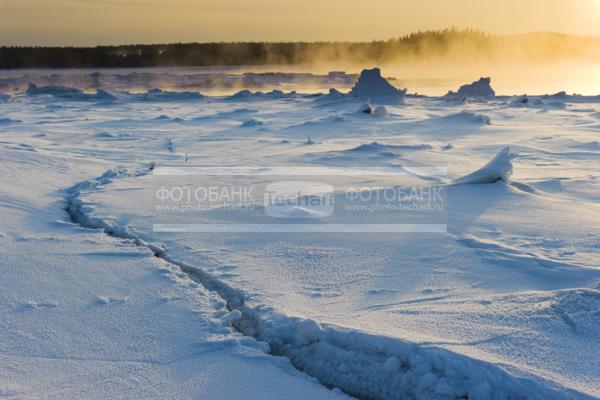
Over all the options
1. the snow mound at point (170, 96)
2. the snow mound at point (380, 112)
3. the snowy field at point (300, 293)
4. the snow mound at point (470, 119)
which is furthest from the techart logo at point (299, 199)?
the snow mound at point (170, 96)

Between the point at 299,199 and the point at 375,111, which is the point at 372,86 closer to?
the point at 375,111

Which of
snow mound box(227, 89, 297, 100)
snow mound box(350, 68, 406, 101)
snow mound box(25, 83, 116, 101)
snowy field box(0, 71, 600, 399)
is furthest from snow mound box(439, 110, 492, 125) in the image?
snow mound box(25, 83, 116, 101)

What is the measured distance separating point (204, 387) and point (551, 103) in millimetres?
12246

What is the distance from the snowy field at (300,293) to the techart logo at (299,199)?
8 centimetres

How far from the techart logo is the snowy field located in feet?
0.26

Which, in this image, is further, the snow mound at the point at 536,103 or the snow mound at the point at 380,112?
the snow mound at the point at 536,103

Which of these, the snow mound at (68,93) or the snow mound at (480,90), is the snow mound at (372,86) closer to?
the snow mound at (480,90)

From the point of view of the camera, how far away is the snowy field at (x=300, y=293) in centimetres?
188

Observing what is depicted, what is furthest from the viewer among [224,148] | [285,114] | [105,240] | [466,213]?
[285,114]

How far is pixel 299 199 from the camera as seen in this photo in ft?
13.3

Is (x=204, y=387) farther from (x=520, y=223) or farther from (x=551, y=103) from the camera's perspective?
(x=551, y=103)

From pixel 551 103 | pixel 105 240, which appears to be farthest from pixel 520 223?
pixel 551 103

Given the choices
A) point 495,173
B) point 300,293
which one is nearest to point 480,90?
point 495,173

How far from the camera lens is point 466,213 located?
3684 millimetres
